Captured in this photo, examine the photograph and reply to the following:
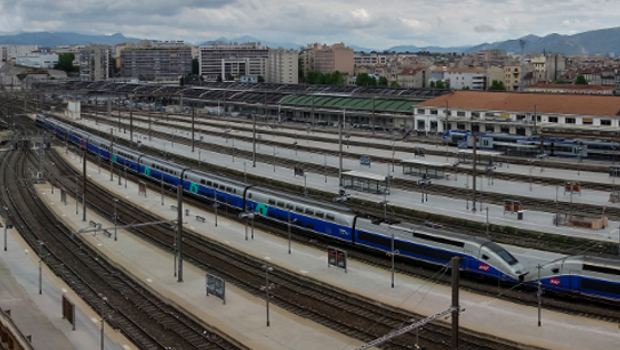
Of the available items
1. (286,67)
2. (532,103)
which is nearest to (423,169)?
(532,103)

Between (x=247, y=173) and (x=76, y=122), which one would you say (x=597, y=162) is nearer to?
(x=247, y=173)

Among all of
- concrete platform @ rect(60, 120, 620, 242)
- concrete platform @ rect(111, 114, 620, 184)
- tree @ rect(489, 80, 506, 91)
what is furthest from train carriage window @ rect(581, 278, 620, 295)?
tree @ rect(489, 80, 506, 91)

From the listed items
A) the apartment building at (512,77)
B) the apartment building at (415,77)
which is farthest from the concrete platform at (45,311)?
the apartment building at (415,77)

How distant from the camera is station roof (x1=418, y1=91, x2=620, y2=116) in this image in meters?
70.4

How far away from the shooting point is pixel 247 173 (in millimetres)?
57031

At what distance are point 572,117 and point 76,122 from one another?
66.8 metres

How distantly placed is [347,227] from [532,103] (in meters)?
47.7

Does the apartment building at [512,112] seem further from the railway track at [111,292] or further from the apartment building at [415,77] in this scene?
the apartment building at [415,77]

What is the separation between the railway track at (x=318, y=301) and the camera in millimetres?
23406

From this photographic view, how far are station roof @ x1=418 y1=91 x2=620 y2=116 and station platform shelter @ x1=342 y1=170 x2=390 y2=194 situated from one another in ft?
98.4

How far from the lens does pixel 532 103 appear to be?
75.7 metres

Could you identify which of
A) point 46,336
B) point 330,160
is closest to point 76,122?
point 330,160

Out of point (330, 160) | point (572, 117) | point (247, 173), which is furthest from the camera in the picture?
point (572, 117)

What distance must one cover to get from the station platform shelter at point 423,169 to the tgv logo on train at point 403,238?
15444mm
